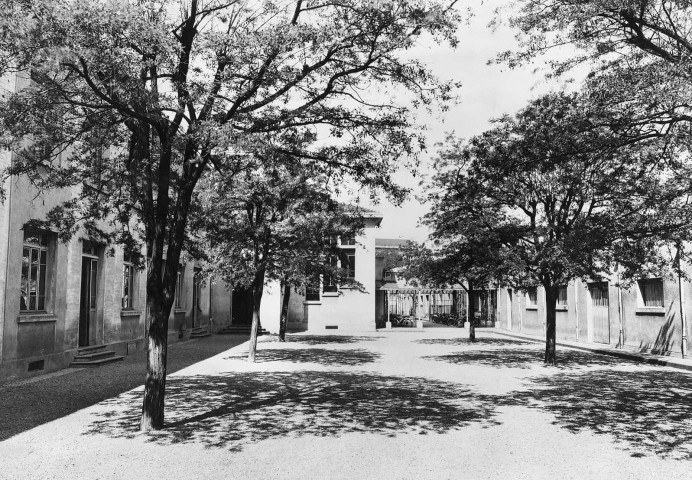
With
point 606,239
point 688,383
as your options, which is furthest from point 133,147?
point 688,383

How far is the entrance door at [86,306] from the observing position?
15.9m

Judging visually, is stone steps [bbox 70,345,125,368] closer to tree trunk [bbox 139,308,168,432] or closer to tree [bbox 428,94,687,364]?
tree trunk [bbox 139,308,168,432]

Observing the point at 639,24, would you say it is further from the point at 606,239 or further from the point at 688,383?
the point at 688,383

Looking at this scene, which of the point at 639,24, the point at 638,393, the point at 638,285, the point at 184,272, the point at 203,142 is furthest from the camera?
the point at 184,272

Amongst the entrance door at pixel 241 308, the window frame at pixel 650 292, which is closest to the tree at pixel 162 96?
the window frame at pixel 650 292

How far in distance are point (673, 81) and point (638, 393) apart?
6.28m

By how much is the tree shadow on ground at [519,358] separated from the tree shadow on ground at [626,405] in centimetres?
203

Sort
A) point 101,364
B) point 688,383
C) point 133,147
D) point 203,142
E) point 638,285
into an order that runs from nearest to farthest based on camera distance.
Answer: point 203,142, point 133,147, point 688,383, point 101,364, point 638,285

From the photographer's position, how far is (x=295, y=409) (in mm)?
8789

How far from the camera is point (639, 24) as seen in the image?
7.29 meters

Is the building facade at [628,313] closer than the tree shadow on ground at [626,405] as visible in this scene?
No

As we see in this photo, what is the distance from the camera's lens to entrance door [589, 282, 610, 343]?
23077mm

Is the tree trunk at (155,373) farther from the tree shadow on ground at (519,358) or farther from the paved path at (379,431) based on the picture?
the tree shadow on ground at (519,358)

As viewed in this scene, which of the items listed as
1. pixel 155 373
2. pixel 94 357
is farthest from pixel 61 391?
pixel 94 357
